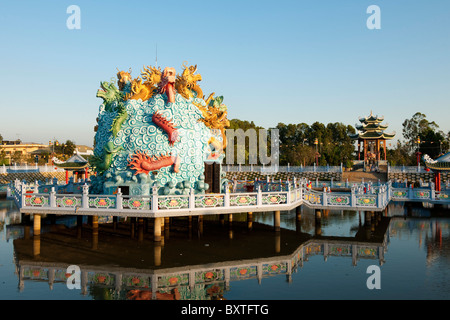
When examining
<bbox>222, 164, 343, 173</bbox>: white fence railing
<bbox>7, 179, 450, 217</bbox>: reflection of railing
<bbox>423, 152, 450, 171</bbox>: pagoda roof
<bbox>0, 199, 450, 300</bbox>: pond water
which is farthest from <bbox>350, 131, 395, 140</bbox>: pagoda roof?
<bbox>7, 179, 450, 217</bbox>: reflection of railing

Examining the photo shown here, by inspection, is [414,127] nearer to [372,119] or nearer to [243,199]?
[372,119]

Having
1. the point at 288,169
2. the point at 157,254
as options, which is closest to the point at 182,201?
the point at 157,254

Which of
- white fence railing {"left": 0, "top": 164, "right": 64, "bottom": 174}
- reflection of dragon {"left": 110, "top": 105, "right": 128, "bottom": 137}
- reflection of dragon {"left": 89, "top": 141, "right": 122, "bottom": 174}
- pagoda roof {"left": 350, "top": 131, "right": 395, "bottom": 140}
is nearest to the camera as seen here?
reflection of dragon {"left": 89, "top": 141, "right": 122, "bottom": 174}

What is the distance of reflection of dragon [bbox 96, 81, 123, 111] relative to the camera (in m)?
19.9

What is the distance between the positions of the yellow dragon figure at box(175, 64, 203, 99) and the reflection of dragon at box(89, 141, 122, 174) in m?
4.35

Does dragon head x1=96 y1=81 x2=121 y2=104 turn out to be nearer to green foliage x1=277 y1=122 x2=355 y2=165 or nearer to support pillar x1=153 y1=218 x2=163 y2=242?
support pillar x1=153 y1=218 x2=163 y2=242

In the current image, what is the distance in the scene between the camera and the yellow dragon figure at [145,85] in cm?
1944

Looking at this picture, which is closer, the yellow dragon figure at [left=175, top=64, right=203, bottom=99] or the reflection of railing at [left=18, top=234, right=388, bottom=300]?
the reflection of railing at [left=18, top=234, right=388, bottom=300]

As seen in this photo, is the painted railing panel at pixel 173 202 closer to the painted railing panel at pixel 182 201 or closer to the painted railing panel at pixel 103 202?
the painted railing panel at pixel 182 201

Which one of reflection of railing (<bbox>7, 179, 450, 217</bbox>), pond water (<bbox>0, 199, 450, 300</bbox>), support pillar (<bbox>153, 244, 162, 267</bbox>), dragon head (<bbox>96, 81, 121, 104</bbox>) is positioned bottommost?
A: pond water (<bbox>0, 199, 450, 300</bbox>)

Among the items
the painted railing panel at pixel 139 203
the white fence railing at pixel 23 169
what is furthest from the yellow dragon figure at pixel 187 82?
the white fence railing at pixel 23 169

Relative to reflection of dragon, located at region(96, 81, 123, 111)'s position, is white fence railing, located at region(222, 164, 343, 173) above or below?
below

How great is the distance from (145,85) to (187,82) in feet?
7.00

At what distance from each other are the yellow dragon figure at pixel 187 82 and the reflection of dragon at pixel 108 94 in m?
3.04
